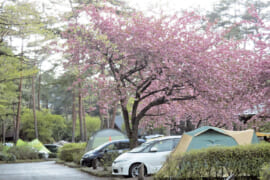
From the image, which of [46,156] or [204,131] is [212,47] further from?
[46,156]

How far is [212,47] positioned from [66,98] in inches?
2065

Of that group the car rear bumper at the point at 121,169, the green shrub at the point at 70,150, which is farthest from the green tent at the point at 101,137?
the car rear bumper at the point at 121,169

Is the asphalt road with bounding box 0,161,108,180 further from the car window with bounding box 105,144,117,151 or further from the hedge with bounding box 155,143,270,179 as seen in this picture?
the hedge with bounding box 155,143,270,179

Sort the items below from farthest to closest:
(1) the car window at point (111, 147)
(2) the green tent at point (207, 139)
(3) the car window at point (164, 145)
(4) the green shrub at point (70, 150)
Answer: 1. (4) the green shrub at point (70, 150)
2. (1) the car window at point (111, 147)
3. (3) the car window at point (164, 145)
4. (2) the green tent at point (207, 139)

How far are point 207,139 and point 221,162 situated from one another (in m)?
3.36

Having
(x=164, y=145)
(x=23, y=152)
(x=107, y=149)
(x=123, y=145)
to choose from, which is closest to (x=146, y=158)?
(x=164, y=145)

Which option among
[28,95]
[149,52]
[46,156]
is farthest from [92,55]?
[28,95]

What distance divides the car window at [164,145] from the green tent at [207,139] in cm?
98

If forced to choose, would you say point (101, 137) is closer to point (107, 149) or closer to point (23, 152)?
point (107, 149)

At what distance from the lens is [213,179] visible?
1042cm

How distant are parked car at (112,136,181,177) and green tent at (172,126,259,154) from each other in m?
0.96

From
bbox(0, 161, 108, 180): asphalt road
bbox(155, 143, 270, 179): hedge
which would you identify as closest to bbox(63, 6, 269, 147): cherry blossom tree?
bbox(0, 161, 108, 180): asphalt road

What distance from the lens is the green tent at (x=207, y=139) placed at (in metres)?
13.5

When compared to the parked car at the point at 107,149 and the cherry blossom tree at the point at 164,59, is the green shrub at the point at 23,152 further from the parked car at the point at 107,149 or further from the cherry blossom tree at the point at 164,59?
the cherry blossom tree at the point at 164,59
